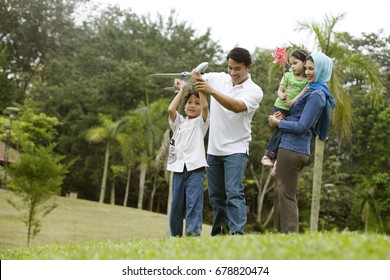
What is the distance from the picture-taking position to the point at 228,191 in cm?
Result: 557

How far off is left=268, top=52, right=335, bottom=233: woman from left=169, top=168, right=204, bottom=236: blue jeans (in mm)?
894

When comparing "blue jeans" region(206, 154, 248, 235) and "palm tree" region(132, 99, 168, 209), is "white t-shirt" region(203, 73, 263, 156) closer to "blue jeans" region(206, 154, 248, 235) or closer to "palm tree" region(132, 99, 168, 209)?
"blue jeans" region(206, 154, 248, 235)

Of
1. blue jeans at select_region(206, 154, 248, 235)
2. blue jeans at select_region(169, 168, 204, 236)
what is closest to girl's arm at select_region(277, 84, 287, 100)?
blue jeans at select_region(206, 154, 248, 235)

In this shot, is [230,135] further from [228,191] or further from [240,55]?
[240,55]

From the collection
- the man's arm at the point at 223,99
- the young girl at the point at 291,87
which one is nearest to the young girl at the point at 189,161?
the man's arm at the point at 223,99

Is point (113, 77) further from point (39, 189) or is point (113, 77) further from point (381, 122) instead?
point (39, 189)

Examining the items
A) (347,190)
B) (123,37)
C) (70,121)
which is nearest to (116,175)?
(70,121)

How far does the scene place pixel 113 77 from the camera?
35438 mm

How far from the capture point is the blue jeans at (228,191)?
5539 mm

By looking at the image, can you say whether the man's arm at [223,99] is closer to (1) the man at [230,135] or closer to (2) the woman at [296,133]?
(1) the man at [230,135]

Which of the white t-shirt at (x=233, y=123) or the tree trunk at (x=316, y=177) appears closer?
the white t-shirt at (x=233, y=123)

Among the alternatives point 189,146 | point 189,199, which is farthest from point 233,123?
point 189,199

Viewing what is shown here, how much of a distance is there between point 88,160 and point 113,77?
559 cm

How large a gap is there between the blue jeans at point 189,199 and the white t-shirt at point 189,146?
0.27 feet
